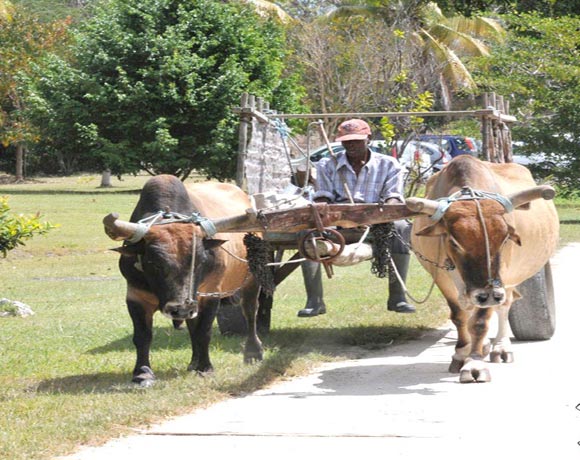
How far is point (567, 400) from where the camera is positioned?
7094 millimetres

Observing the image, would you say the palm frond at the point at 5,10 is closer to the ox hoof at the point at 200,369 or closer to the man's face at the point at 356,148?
the man's face at the point at 356,148

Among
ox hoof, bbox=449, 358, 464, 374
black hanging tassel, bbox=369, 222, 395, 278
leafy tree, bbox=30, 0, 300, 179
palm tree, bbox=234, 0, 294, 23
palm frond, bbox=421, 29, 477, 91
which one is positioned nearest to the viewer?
ox hoof, bbox=449, 358, 464, 374

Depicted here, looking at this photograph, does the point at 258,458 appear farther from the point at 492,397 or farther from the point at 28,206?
the point at 28,206

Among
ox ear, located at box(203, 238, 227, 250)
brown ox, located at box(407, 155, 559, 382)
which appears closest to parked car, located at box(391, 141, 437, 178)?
brown ox, located at box(407, 155, 559, 382)

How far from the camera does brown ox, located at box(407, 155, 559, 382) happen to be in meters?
7.61

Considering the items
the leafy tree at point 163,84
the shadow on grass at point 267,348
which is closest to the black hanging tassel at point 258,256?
the shadow on grass at point 267,348

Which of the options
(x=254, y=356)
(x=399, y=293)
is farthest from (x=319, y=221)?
(x=399, y=293)

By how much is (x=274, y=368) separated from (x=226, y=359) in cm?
74

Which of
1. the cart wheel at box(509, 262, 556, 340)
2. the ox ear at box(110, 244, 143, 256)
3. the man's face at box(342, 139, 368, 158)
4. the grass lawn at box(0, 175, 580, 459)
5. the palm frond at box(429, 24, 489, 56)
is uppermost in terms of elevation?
the palm frond at box(429, 24, 489, 56)

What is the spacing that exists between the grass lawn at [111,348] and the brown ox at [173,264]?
0.39 metres

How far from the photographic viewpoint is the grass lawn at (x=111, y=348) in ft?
22.2

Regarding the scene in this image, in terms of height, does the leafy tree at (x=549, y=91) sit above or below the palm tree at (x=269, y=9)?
below

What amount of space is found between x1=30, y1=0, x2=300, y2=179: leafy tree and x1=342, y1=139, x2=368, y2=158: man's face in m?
21.4

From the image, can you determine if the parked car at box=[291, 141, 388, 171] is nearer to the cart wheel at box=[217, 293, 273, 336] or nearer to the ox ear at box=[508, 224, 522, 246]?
the cart wheel at box=[217, 293, 273, 336]
